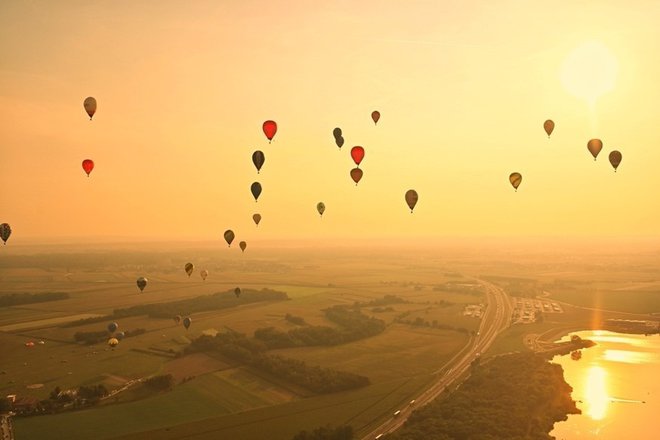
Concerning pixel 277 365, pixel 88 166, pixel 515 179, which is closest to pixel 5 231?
pixel 88 166

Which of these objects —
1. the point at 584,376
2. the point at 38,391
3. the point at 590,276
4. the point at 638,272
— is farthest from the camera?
the point at 638,272

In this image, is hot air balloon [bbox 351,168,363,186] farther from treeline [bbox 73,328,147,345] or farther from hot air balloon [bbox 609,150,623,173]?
treeline [bbox 73,328,147,345]

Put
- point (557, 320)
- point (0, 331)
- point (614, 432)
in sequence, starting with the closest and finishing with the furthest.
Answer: point (614, 432) → point (0, 331) → point (557, 320)

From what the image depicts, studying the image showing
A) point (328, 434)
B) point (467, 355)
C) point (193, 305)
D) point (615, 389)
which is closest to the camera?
point (328, 434)

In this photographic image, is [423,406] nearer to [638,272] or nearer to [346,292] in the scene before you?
[346,292]

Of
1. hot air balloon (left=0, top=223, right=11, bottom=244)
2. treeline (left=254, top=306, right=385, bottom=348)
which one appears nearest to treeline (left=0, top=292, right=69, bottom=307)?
treeline (left=254, top=306, right=385, bottom=348)

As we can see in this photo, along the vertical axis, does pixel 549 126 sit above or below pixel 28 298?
above

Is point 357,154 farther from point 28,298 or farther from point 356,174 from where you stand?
point 28,298

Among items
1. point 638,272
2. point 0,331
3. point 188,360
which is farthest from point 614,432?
point 638,272
